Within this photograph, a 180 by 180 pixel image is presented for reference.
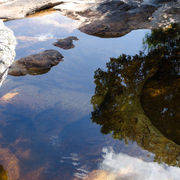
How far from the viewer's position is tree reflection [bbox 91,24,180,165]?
216cm

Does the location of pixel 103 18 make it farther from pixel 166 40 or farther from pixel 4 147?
pixel 4 147

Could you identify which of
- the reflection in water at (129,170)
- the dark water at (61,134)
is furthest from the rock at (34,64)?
the reflection in water at (129,170)

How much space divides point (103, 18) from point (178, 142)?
4.51 metres

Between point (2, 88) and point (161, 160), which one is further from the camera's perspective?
point (2, 88)

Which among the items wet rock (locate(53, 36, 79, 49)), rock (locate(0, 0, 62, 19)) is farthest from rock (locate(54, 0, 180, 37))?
wet rock (locate(53, 36, 79, 49))

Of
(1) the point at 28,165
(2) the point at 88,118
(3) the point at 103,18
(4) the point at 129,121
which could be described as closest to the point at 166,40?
(3) the point at 103,18

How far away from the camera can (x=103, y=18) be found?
18.2 ft

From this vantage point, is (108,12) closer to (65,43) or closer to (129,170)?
(65,43)

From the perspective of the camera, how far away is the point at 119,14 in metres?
5.75

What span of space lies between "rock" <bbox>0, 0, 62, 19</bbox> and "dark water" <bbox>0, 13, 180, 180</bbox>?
259 cm

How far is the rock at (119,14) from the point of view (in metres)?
4.97

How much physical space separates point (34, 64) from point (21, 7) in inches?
148

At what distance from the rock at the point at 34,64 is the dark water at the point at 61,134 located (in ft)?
0.40

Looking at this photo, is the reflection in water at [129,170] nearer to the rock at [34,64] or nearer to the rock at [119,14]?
the rock at [34,64]
